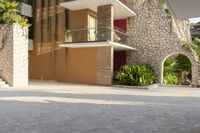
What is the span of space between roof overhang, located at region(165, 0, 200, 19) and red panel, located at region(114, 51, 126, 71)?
14.4m

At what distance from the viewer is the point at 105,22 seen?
19.3m

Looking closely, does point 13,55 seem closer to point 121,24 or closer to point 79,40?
point 79,40

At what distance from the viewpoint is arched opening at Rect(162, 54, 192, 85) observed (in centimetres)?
2148

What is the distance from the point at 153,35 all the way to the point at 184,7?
1398 cm

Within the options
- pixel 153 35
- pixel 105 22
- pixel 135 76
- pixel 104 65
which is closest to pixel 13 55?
pixel 104 65

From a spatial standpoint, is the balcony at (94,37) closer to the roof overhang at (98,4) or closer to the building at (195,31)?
the roof overhang at (98,4)

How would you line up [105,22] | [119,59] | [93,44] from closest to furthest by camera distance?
[93,44]
[105,22]
[119,59]

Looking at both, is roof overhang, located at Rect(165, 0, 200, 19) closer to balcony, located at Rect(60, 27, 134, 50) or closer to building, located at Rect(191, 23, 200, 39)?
balcony, located at Rect(60, 27, 134, 50)

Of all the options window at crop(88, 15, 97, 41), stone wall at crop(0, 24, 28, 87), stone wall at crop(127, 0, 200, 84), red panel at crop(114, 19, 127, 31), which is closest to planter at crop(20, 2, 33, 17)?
window at crop(88, 15, 97, 41)

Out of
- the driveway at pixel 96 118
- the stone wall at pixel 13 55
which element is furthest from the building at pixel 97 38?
the driveway at pixel 96 118

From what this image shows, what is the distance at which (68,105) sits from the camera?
978 cm

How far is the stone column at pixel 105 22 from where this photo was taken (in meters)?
18.7

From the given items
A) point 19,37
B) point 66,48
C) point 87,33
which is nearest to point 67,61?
point 66,48

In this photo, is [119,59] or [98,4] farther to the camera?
[119,59]
